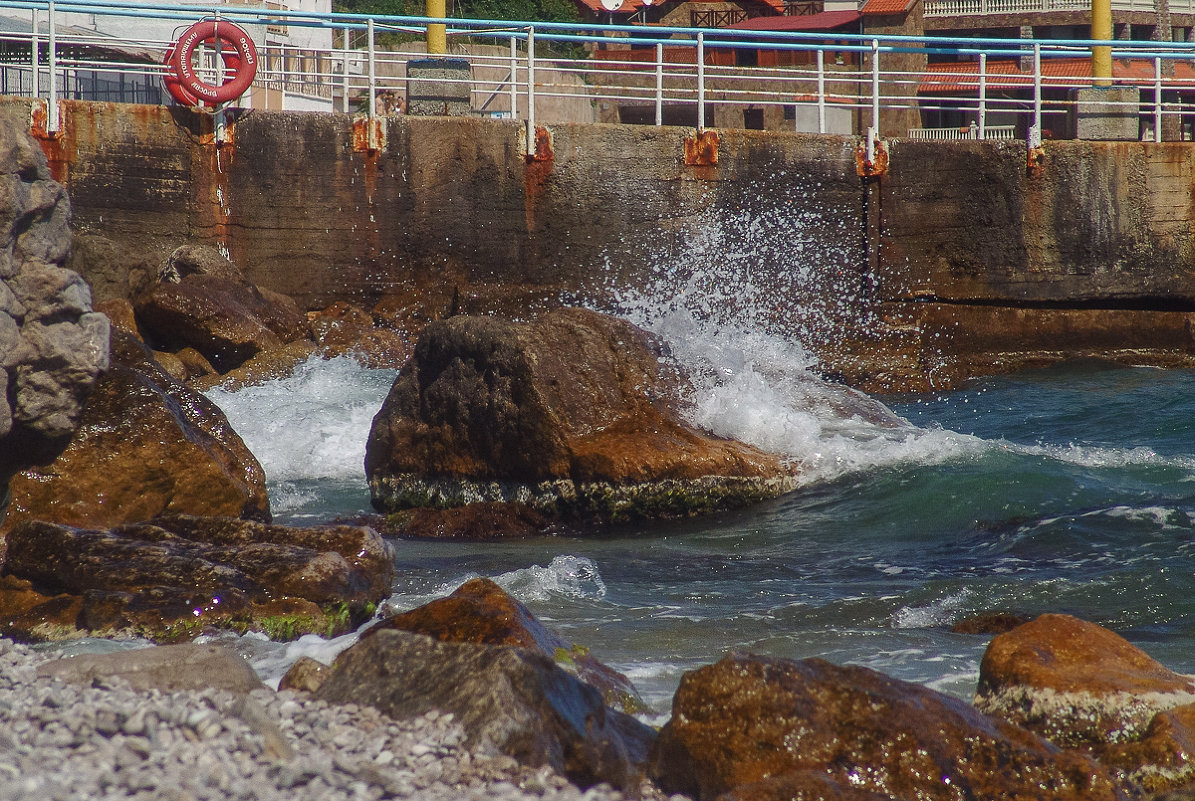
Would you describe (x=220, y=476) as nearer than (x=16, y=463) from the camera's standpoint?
No

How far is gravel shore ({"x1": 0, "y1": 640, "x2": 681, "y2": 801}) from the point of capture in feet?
8.79

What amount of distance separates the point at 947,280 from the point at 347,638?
10.1m

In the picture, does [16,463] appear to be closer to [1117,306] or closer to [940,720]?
[940,720]

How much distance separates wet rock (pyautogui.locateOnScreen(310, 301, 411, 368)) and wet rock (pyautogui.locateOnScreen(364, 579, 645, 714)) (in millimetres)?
7863

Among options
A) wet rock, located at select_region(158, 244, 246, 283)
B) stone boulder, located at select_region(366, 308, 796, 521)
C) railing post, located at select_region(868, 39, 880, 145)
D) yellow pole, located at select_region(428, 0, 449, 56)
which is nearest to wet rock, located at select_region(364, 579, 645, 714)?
stone boulder, located at select_region(366, 308, 796, 521)

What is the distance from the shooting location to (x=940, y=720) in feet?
11.3

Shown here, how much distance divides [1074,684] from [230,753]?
259 centimetres

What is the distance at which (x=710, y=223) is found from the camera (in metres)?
13.0

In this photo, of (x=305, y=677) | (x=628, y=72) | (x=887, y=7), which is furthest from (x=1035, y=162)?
(x=887, y=7)

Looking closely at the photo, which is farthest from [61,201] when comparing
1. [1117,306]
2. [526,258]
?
[1117,306]

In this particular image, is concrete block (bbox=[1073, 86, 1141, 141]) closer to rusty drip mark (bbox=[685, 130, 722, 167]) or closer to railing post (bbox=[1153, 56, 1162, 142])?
railing post (bbox=[1153, 56, 1162, 142])

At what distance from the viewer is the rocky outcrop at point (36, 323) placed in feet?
12.5

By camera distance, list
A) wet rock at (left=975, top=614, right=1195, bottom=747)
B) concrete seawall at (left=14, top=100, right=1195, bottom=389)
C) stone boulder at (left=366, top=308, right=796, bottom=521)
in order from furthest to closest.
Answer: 1. concrete seawall at (left=14, top=100, right=1195, bottom=389)
2. stone boulder at (left=366, top=308, right=796, bottom=521)
3. wet rock at (left=975, top=614, right=1195, bottom=747)

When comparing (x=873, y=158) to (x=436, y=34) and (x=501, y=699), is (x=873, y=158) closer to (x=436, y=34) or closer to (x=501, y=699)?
(x=436, y=34)
